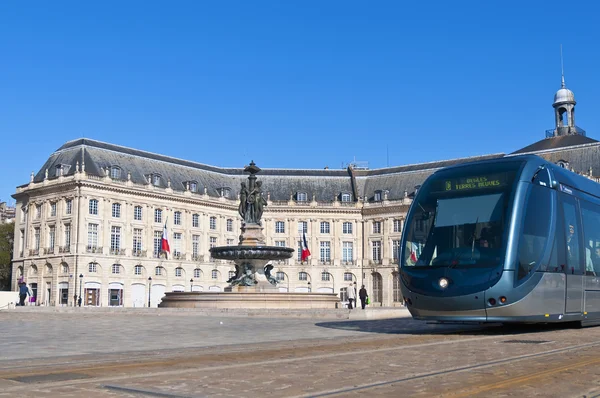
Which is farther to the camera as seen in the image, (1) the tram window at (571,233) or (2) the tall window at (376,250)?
(2) the tall window at (376,250)

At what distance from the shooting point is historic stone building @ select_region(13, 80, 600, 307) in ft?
268

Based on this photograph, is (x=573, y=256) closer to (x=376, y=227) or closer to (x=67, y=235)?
(x=67, y=235)

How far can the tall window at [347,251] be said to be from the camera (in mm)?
100938

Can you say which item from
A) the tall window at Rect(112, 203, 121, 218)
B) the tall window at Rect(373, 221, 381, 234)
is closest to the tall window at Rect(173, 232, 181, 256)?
the tall window at Rect(112, 203, 121, 218)

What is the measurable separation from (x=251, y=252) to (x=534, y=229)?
22860mm

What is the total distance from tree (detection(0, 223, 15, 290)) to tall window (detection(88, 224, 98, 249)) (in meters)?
20.7

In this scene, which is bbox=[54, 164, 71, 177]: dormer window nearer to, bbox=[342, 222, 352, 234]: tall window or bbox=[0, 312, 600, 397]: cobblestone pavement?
bbox=[342, 222, 352, 234]: tall window

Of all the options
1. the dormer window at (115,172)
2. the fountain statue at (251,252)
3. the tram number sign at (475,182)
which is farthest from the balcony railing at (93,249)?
the tram number sign at (475,182)

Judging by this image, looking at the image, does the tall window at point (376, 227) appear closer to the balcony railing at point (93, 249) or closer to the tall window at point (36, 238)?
the balcony railing at point (93, 249)

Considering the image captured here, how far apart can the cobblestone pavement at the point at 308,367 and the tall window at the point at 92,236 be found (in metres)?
66.4

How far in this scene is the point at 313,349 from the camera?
523 inches

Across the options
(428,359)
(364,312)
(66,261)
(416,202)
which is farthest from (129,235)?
(428,359)

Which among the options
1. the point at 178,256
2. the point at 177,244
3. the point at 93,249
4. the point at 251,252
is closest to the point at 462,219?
the point at 251,252

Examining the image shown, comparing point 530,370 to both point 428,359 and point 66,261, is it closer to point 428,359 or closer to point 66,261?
point 428,359
